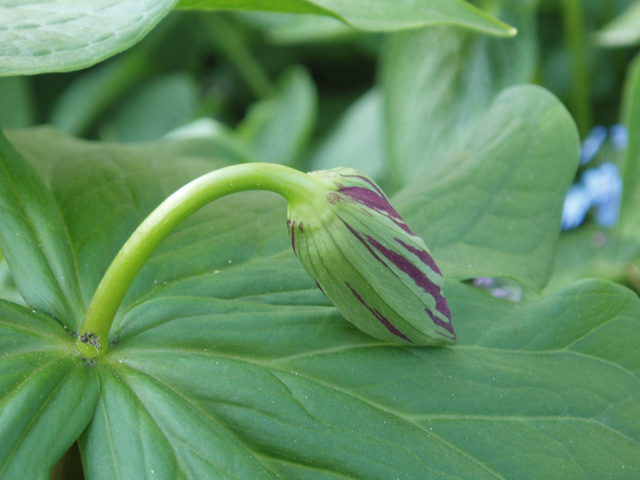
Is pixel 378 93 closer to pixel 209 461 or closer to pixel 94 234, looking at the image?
pixel 94 234

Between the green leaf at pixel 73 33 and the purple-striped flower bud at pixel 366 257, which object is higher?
the green leaf at pixel 73 33

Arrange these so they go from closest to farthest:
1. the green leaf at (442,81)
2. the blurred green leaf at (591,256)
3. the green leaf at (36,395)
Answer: the green leaf at (36,395)
the blurred green leaf at (591,256)
the green leaf at (442,81)

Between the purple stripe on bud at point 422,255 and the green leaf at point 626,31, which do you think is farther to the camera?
the green leaf at point 626,31

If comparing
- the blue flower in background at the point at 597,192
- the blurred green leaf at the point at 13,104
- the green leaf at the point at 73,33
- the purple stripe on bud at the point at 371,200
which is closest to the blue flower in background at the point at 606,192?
the blue flower in background at the point at 597,192

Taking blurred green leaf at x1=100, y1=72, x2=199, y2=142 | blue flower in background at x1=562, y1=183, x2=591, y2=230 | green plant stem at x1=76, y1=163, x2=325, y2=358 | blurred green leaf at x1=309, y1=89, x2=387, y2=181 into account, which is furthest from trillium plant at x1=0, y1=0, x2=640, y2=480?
blurred green leaf at x1=100, y1=72, x2=199, y2=142

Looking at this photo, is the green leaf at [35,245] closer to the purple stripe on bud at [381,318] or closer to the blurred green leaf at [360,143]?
the purple stripe on bud at [381,318]

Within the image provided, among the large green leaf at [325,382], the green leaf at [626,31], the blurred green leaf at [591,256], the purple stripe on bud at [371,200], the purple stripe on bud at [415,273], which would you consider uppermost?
the green leaf at [626,31]

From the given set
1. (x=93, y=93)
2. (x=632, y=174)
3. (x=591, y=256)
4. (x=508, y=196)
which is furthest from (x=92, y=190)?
(x=93, y=93)

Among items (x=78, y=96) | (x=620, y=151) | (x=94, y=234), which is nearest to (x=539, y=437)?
(x=94, y=234)

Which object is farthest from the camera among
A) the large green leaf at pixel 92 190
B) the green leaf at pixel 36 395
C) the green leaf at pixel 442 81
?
the green leaf at pixel 442 81
